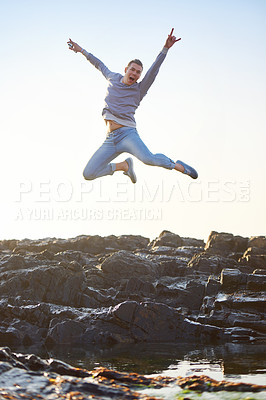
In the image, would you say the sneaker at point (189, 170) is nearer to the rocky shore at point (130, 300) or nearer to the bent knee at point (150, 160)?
the bent knee at point (150, 160)

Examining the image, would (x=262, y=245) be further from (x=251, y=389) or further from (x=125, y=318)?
(x=251, y=389)

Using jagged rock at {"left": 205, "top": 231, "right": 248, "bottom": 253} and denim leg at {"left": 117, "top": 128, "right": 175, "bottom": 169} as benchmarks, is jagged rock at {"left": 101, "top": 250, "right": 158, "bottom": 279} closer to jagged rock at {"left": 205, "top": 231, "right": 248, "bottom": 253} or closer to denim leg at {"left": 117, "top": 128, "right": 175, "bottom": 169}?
jagged rock at {"left": 205, "top": 231, "right": 248, "bottom": 253}

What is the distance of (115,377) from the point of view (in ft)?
33.1

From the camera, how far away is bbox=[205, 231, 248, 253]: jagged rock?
47781 mm

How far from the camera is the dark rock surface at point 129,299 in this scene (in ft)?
77.0

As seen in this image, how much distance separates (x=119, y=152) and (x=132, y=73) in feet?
6.63

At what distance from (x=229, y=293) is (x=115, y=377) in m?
20.7

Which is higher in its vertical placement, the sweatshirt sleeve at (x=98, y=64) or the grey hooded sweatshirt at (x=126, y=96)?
the sweatshirt sleeve at (x=98, y=64)

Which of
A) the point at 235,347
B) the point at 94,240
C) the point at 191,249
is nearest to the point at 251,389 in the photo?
the point at 235,347

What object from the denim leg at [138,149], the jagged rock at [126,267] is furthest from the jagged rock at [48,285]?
the denim leg at [138,149]

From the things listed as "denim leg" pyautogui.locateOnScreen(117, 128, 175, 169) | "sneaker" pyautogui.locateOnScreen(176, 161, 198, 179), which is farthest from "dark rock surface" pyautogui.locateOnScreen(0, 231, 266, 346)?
"denim leg" pyautogui.locateOnScreen(117, 128, 175, 169)

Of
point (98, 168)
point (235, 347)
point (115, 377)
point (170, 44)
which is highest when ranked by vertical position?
point (170, 44)

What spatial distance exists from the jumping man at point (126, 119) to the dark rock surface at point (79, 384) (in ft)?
16.4

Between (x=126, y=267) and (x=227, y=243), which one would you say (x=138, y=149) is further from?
(x=227, y=243)
